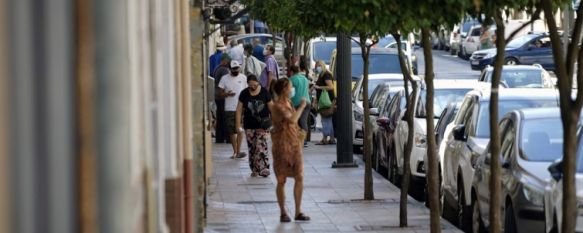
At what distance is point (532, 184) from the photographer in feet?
37.8

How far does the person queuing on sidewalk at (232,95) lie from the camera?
23266 mm

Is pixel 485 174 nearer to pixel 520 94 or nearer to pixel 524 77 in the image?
pixel 520 94

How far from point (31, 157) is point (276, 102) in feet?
40.8

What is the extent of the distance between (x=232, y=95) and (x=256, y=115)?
3.72 metres

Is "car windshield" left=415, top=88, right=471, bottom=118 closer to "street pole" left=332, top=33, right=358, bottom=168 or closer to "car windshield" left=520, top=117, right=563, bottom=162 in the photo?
"street pole" left=332, top=33, right=358, bottom=168

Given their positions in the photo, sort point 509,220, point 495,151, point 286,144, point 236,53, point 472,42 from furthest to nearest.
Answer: point 472,42, point 236,53, point 286,144, point 509,220, point 495,151

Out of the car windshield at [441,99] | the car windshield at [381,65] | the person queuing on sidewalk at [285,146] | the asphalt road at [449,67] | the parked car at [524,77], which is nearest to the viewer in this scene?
the person queuing on sidewalk at [285,146]

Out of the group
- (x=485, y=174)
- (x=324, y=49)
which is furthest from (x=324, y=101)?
(x=485, y=174)

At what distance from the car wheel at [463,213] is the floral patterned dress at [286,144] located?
169cm

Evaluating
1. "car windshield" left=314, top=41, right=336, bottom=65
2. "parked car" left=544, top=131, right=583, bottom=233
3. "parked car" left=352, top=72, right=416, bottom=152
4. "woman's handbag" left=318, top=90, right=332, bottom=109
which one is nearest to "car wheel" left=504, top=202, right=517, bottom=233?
"parked car" left=544, top=131, right=583, bottom=233

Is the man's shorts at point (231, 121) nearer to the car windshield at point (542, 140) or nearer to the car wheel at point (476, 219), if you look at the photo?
the car wheel at point (476, 219)

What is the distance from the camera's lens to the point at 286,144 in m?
14.8

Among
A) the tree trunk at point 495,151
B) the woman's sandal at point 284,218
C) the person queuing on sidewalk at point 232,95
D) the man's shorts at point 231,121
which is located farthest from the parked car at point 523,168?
the person queuing on sidewalk at point 232,95

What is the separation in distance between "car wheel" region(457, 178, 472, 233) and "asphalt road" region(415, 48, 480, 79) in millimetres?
29442
